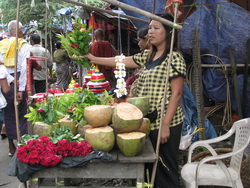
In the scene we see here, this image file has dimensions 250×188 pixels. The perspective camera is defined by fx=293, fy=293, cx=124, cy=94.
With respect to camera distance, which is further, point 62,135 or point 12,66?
point 12,66

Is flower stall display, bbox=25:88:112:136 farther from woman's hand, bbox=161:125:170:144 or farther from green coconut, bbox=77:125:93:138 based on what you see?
woman's hand, bbox=161:125:170:144

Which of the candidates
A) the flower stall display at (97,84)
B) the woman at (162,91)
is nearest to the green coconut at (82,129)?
the woman at (162,91)

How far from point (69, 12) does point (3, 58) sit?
4.06m

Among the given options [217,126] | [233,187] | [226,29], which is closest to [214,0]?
[226,29]

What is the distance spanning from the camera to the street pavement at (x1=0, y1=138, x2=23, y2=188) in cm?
353

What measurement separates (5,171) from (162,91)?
2620mm

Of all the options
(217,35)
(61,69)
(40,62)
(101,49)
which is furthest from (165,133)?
(61,69)

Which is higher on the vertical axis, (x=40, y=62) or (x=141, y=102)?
(x=40, y=62)

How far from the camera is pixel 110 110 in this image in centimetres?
209

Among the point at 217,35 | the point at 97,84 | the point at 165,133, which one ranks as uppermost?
the point at 217,35

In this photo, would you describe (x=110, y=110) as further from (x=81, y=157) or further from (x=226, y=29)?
(x=226, y=29)

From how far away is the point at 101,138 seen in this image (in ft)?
6.42

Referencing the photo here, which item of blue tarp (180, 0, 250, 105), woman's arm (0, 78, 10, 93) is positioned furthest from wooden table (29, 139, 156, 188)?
blue tarp (180, 0, 250, 105)

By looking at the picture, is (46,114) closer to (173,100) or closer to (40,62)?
(173,100)
